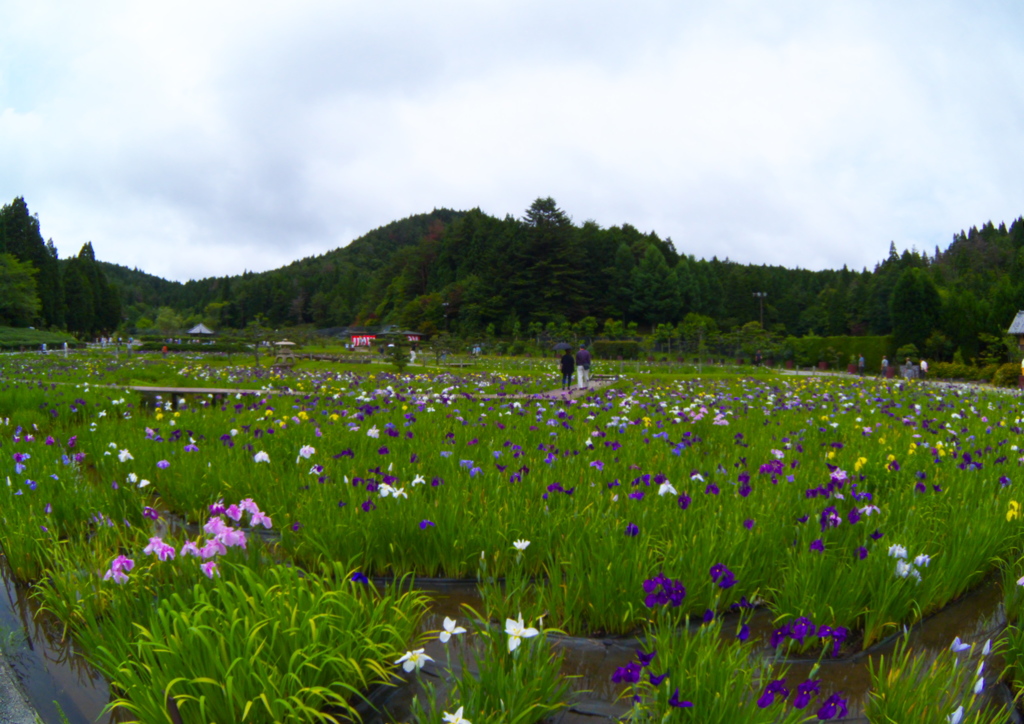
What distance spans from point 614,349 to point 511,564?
43533 mm

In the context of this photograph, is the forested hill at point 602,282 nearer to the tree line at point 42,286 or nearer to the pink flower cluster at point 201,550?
the tree line at point 42,286

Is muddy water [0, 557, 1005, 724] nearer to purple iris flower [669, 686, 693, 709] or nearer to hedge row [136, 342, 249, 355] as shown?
purple iris flower [669, 686, 693, 709]

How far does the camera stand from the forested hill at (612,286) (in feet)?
151

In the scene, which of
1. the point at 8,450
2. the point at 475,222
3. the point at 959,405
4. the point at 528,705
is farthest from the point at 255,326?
the point at 475,222

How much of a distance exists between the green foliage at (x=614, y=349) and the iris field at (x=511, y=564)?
128 feet

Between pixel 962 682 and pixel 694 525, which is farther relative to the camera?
pixel 694 525

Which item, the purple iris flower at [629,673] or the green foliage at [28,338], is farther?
the green foliage at [28,338]

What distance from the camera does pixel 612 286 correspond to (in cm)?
7475

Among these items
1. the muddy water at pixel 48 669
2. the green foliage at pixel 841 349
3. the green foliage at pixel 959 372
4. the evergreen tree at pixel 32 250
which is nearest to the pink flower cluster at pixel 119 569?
the muddy water at pixel 48 669

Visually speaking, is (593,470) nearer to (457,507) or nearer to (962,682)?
(457,507)

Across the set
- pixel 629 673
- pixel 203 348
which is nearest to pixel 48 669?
pixel 629 673

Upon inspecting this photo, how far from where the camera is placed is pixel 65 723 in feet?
7.56

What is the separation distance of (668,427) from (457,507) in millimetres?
4275

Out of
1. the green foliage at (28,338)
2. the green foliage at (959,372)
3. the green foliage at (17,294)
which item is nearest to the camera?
the green foliage at (959,372)
